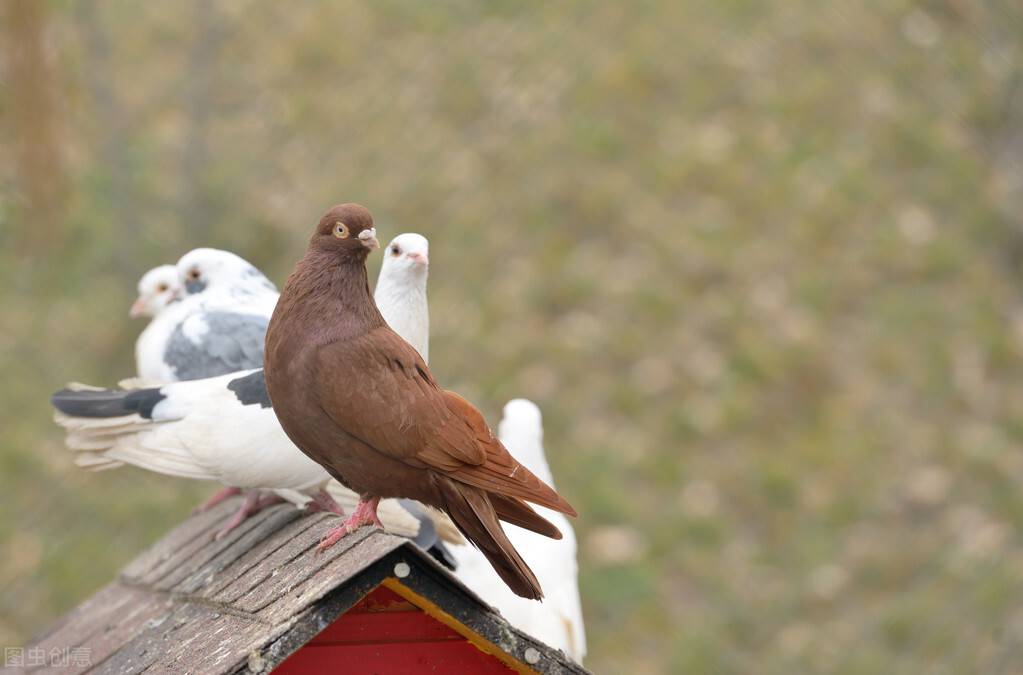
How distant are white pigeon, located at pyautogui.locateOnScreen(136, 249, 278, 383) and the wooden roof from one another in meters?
0.47

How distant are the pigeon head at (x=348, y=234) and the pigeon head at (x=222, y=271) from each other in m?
1.39

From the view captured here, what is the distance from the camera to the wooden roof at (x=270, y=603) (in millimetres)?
2240

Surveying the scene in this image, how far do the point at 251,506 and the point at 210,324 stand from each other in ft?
2.03

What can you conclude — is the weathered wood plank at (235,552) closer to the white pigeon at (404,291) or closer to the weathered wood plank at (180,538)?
the weathered wood plank at (180,538)

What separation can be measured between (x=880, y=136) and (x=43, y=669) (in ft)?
23.5

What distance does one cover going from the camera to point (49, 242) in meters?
8.48

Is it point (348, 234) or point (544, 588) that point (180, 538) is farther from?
point (348, 234)

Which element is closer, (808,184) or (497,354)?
(497,354)

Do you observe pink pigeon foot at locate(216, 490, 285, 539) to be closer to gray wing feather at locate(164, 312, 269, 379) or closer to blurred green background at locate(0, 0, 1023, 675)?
gray wing feather at locate(164, 312, 269, 379)

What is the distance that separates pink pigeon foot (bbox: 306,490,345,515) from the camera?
2.99 metres

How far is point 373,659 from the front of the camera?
2568 mm

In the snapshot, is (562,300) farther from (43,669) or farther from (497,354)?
(43,669)

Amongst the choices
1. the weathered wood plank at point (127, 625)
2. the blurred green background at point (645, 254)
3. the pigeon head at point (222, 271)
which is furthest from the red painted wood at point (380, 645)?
the blurred green background at point (645, 254)

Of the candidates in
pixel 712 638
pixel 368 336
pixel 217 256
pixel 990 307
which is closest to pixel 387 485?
pixel 368 336
